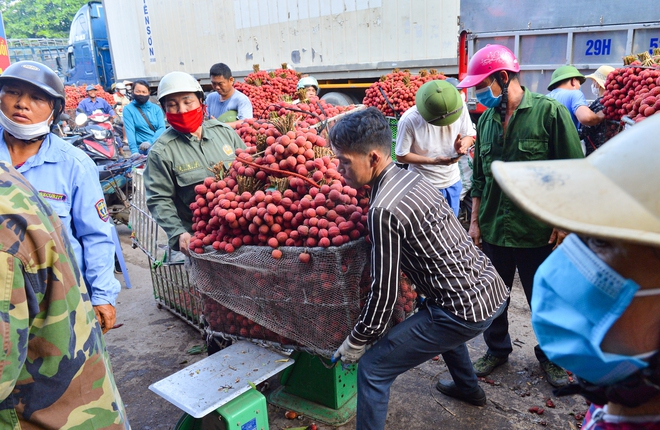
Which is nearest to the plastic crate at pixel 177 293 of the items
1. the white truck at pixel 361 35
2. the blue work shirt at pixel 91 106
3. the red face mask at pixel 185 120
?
the red face mask at pixel 185 120

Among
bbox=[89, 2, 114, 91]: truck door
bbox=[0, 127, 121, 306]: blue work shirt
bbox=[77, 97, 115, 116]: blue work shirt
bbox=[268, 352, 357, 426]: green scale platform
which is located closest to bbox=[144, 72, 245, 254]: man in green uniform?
bbox=[0, 127, 121, 306]: blue work shirt

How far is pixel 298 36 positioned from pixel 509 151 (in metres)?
7.71

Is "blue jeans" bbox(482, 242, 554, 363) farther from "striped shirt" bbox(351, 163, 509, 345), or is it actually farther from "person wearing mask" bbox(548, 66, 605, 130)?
"person wearing mask" bbox(548, 66, 605, 130)

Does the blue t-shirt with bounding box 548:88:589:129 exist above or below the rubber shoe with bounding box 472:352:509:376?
above

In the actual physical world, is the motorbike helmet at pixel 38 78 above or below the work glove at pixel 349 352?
above

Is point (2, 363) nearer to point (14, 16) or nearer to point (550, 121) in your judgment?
point (550, 121)

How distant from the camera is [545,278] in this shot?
103 cm

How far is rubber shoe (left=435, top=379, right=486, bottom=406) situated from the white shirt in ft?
5.51

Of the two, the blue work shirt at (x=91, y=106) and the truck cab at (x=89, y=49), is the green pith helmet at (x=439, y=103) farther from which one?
the truck cab at (x=89, y=49)

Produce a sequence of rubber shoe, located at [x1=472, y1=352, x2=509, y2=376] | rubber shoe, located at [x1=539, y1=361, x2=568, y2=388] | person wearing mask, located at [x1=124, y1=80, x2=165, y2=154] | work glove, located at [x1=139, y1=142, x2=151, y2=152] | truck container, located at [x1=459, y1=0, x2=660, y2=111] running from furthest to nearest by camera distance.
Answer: person wearing mask, located at [x1=124, y1=80, x2=165, y2=154] < work glove, located at [x1=139, y1=142, x2=151, y2=152] < truck container, located at [x1=459, y1=0, x2=660, y2=111] < rubber shoe, located at [x1=472, y1=352, x2=509, y2=376] < rubber shoe, located at [x1=539, y1=361, x2=568, y2=388]

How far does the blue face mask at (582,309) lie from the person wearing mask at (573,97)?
11.5 ft

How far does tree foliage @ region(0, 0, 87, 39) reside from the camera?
124 feet

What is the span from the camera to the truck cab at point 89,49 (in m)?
16.8

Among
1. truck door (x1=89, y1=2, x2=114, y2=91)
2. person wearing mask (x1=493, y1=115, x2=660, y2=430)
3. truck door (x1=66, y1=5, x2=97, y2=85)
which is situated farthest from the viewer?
truck door (x1=66, y1=5, x2=97, y2=85)
